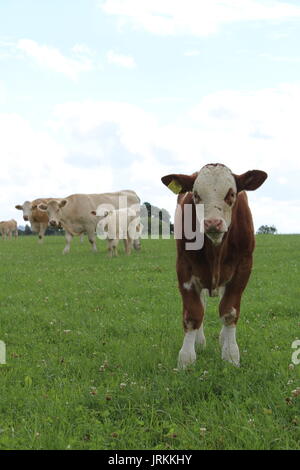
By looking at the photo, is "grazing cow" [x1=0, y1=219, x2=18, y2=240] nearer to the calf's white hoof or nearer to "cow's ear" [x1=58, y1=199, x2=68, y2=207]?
"cow's ear" [x1=58, y1=199, x2=68, y2=207]

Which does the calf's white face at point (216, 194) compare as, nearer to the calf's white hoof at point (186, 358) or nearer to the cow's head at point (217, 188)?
the cow's head at point (217, 188)

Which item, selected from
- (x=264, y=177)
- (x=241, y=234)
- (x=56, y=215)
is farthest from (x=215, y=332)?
(x=56, y=215)

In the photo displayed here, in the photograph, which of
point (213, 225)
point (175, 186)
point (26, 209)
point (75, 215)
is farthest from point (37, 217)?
point (213, 225)

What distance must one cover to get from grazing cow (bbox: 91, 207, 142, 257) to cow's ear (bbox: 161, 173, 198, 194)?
16.1m

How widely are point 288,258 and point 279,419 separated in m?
17.3

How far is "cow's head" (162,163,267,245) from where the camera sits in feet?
20.2

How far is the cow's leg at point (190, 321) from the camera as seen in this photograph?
22.9 ft

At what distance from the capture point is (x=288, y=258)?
2183cm

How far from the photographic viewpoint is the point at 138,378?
6578 mm

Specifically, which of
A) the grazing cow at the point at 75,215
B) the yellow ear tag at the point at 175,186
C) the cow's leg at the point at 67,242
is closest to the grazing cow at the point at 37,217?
the grazing cow at the point at 75,215

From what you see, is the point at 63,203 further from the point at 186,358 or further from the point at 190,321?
the point at 186,358

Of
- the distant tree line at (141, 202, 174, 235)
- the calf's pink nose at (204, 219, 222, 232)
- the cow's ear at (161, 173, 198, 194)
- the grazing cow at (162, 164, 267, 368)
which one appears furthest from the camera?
the distant tree line at (141, 202, 174, 235)

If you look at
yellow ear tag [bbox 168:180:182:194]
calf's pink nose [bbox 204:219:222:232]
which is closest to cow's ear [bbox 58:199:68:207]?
yellow ear tag [bbox 168:180:182:194]

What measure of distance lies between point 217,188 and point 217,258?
949 mm
